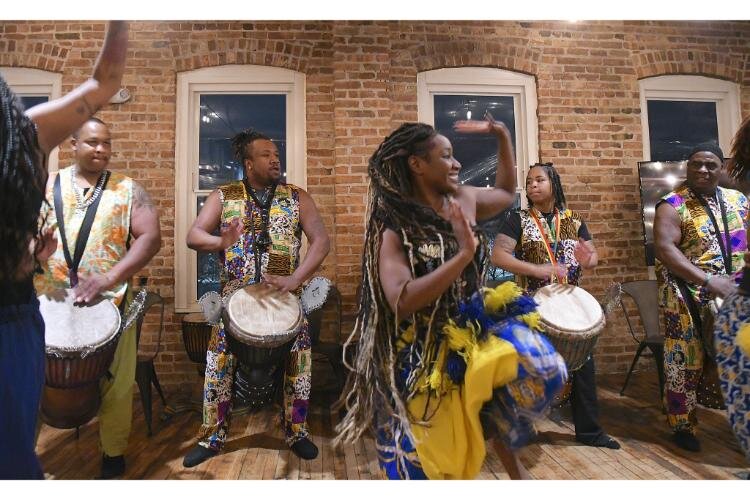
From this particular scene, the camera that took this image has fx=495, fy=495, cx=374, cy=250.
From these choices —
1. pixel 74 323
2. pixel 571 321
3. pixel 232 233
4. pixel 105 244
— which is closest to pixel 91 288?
pixel 74 323

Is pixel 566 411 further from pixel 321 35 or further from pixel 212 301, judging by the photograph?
pixel 321 35

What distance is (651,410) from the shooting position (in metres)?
3.47

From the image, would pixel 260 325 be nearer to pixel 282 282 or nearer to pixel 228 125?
pixel 282 282

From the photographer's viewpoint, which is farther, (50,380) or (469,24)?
(469,24)

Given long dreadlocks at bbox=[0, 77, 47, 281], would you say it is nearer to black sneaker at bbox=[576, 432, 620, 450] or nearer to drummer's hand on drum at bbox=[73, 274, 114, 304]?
drummer's hand on drum at bbox=[73, 274, 114, 304]

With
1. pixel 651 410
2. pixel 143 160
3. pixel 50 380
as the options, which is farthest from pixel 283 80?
pixel 651 410

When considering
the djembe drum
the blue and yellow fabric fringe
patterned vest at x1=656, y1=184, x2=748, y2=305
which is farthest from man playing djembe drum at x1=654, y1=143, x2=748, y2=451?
the djembe drum

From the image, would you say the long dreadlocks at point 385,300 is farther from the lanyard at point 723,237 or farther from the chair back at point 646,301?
the chair back at point 646,301

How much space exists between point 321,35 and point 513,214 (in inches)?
95.1

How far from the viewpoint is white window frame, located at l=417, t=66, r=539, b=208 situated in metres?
4.40

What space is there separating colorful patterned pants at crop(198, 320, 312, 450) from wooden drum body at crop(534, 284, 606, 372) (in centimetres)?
132

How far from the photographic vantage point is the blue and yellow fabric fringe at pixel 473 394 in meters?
1.42

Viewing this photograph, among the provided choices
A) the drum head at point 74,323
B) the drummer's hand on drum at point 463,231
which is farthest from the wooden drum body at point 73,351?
the drummer's hand on drum at point 463,231

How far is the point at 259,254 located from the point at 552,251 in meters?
1.75
